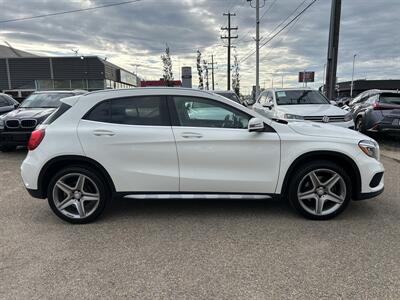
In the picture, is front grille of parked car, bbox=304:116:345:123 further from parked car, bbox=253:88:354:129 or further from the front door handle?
the front door handle

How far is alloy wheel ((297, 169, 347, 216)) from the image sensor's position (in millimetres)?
4410

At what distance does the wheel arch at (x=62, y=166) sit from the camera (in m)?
4.36

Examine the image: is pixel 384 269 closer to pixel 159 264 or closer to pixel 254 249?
pixel 254 249

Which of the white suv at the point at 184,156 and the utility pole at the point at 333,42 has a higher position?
the utility pole at the point at 333,42

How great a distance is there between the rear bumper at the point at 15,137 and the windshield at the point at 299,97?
703 cm

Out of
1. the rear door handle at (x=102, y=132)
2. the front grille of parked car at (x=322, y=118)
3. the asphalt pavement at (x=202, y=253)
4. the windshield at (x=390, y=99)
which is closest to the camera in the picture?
the asphalt pavement at (x=202, y=253)

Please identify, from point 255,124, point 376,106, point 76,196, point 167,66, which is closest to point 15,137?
point 76,196

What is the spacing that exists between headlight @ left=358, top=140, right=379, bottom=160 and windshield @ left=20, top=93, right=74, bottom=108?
8.40 metres

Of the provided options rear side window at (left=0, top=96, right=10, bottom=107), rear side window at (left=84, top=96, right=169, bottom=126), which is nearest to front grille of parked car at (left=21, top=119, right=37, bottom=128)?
rear side window at (left=0, top=96, right=10, bottom=107)

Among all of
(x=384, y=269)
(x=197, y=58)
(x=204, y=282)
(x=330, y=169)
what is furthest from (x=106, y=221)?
(x=197, y=58)

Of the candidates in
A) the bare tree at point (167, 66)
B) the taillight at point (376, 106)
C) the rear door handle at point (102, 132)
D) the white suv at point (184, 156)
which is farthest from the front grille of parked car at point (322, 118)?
the bare tree at point (167, 66)

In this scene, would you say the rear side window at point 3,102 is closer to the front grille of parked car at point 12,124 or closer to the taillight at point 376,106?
the front grille of parked car at point 12,124

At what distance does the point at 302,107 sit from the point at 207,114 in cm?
622

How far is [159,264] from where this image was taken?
3457 millimetres
